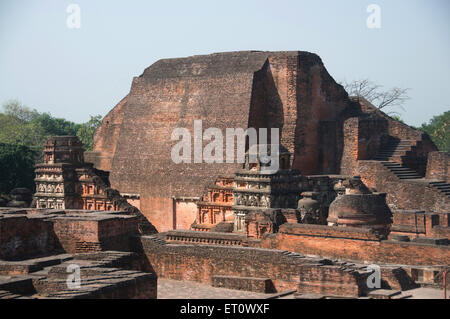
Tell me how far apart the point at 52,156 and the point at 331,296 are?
15391mm

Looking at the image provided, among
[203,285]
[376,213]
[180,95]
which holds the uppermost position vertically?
[180,95]

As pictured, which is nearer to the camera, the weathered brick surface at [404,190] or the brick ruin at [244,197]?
the brick ruin at [244,197]

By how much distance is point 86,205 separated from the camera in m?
27.2

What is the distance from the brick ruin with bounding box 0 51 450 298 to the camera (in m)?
16.3

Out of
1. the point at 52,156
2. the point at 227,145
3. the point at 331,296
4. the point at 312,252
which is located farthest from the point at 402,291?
the point at 52,156

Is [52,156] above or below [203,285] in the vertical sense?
above

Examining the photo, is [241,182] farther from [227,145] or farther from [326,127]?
[326,127]

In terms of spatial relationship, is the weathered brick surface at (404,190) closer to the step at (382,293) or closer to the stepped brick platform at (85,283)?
the step at (382,293)

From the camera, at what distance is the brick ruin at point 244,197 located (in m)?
16.3

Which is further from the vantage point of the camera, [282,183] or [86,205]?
[86,205]

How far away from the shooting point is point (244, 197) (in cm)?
2233

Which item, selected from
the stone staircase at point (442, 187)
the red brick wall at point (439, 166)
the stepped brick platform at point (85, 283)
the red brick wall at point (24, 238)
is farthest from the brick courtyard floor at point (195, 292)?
the red brick wall at point (439, 166)

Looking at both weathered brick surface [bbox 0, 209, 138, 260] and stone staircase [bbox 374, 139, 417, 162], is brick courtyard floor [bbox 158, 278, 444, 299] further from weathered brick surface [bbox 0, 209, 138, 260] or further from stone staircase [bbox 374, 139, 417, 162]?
stone staircase [bbox 374, 139, 417, 162]


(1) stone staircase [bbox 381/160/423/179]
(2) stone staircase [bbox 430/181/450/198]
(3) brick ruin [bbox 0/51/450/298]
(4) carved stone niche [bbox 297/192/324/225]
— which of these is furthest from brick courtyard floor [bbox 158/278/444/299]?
(1) stone staircase [bbox 381/160/423/179]
